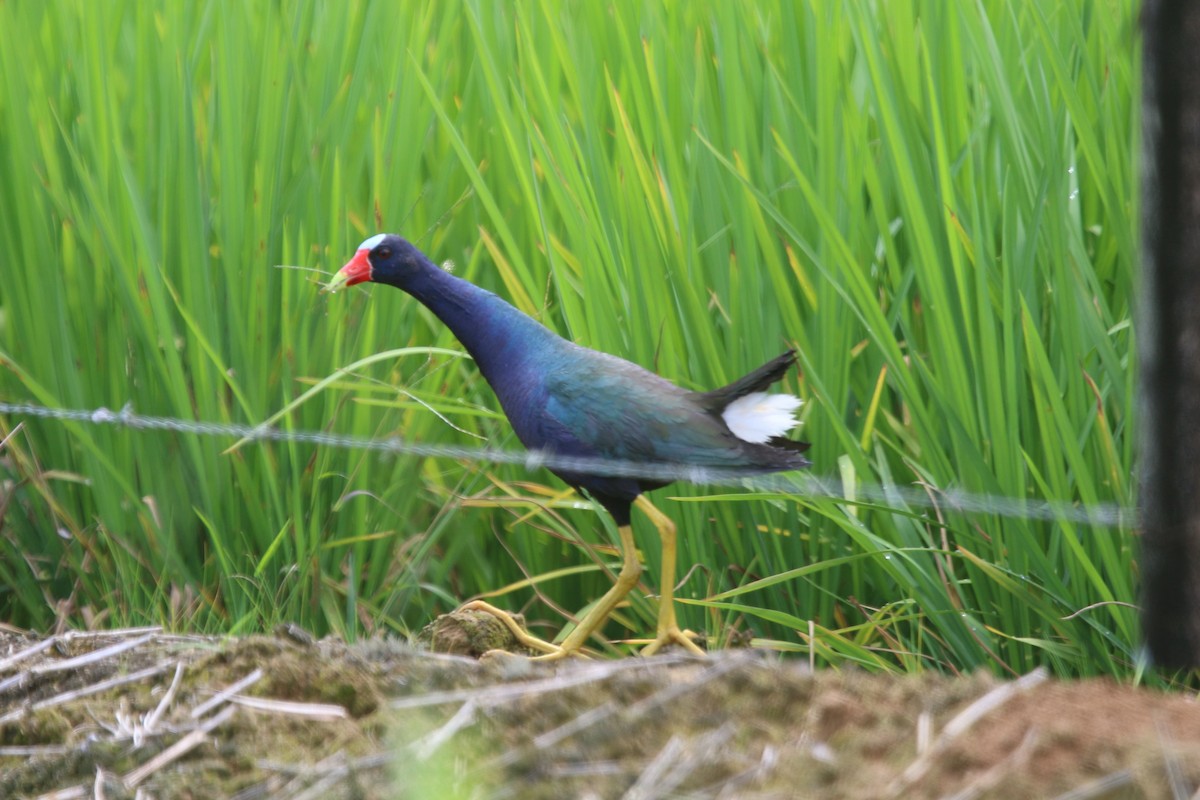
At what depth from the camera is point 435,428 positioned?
278 centimetres

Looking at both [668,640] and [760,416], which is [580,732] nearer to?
[668,640]

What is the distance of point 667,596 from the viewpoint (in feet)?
6.98

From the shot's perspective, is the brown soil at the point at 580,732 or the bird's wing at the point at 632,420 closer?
the brown soil at the point at 580,732

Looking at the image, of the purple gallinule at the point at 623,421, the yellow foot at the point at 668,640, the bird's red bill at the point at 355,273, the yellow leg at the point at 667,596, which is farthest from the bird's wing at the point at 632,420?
the bird's red bill at the point at 355,273

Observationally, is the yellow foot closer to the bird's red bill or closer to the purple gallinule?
the purple gallinule

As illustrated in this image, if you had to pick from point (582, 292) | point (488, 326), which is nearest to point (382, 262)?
point (488, 326)

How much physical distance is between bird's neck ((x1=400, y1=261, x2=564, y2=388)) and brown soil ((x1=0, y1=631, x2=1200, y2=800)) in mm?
563

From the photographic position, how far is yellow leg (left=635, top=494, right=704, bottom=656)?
6.95ft

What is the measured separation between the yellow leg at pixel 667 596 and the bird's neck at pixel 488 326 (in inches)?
11.4

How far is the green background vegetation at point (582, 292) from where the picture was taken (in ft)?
6.99

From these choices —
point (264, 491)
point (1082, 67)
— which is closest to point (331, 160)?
point (264, 491)

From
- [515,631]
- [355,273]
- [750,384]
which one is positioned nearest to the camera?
[750,384]

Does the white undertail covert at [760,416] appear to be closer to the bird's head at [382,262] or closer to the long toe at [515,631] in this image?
the long toe at [515,631]

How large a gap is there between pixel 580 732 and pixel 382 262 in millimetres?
1088
